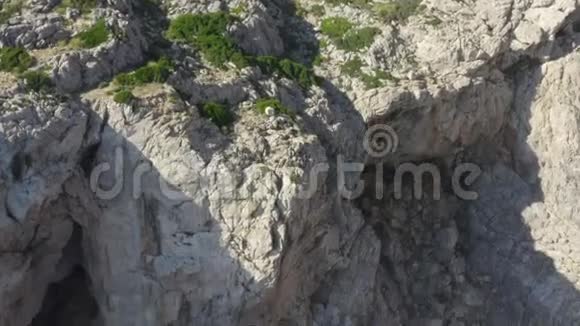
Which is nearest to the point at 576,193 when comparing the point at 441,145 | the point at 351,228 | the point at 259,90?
the point at 441,145

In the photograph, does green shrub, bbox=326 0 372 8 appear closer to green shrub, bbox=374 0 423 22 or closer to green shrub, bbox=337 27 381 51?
green shrub, bbox=374 0 423 22

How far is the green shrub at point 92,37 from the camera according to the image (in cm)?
1622

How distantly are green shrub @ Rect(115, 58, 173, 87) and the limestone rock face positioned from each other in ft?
0.21

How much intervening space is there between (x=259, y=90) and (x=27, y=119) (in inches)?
221

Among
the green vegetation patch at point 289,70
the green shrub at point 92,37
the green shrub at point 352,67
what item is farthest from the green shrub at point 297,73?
the green shrub at point 92,37

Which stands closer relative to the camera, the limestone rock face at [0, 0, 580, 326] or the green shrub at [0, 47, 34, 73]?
the limestone rock face at [0, 0, 580, 326]

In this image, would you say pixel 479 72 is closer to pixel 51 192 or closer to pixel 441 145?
pixel 441 145

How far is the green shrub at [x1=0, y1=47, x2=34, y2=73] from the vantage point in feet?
50.2

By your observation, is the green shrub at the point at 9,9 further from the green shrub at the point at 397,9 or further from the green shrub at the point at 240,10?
the green shrub at the point at 397,9

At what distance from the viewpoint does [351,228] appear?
1777 cm

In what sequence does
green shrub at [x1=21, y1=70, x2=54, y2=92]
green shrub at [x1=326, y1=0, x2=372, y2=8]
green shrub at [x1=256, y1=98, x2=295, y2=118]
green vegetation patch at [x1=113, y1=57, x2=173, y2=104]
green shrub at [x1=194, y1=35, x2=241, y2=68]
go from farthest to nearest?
green shrub at [x1=326, y1=0, x2=372, y2=8] < green shrub at [x1=194, y1=35, x2=241, y2=68] < green shrub at [x1=256, y1=98, x2=295, y2=118] < green vegetation patch at [x1=113, y1=57, x2=173, y2=104] < green shrub at [x1=21, y1=70, x2=54, y2=92]

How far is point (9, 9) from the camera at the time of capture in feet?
53.8

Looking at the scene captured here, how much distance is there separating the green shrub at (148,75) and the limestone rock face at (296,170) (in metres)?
0.06

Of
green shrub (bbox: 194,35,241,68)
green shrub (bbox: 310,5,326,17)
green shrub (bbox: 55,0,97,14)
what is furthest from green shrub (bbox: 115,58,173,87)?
green shrub (bbox: 310,5,326,17)
